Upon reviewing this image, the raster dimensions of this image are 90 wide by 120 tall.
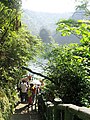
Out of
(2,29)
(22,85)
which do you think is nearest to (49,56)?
(2,29)

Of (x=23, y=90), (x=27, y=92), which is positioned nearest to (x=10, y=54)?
(x=27, y=92)

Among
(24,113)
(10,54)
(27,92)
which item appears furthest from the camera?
(27,92)

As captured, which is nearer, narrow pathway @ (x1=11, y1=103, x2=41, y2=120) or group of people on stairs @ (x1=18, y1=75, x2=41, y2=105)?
narrow pathway @ (x1=11, y1=103, x2=41, y2=120)

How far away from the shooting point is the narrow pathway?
40.3 ft

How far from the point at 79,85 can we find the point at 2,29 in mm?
4246

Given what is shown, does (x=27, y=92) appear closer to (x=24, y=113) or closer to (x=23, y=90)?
(x=23, y=90)

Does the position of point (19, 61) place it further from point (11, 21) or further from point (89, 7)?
point (89, 7)

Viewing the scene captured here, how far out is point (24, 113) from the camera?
13500mm

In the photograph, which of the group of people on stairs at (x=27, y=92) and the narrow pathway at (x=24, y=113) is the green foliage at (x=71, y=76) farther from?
the group of people on stairs at (x=27, y=92)

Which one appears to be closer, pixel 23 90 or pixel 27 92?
pixel 27 92

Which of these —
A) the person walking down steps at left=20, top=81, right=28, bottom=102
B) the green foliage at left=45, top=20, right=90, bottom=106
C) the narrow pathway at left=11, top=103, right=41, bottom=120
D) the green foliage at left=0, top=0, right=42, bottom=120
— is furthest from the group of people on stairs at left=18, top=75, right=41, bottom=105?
the green foliage at left=45, top=20, right=90, bottom=106

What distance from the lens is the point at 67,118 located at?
454 cm

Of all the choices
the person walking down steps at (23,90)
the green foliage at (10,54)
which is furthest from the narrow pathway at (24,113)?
the green foliage at (10,54)

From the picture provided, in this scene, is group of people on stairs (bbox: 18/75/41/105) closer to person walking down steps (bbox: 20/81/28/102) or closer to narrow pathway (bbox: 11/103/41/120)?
person walking down steps (bbox: 20/81/28/102)
